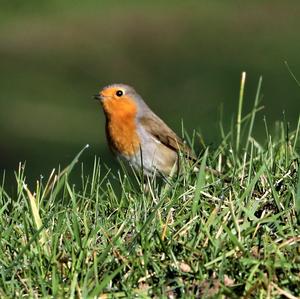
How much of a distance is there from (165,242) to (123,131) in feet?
10.9

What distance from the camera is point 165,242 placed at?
13.5ft

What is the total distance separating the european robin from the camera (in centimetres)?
726

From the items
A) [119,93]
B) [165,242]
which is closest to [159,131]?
[119,93]

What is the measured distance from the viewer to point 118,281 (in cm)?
398

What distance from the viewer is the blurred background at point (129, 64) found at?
492 inches

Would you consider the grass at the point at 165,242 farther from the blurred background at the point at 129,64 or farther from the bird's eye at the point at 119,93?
the blurred background at the point at 129,64

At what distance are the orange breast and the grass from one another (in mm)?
2455

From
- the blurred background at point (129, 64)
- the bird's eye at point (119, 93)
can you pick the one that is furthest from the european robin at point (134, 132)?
the blurred background at point (129, 64)

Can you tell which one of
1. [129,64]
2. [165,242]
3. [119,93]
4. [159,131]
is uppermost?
[165,242]

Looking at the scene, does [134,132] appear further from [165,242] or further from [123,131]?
[165,242]

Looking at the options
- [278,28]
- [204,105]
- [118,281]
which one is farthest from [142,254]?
[278,28]

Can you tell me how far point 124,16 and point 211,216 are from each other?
16.0m

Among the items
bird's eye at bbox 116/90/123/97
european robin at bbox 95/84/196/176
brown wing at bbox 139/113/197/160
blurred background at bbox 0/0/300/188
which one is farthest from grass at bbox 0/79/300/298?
blurred background at bbox 0/0/300/188

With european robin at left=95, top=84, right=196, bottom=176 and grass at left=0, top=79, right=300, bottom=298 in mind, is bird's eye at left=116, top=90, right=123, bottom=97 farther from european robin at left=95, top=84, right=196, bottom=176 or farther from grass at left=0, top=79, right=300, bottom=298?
grass at left=0, top=79, right=300, bottom=298
